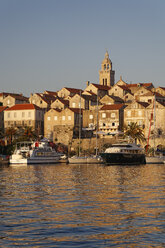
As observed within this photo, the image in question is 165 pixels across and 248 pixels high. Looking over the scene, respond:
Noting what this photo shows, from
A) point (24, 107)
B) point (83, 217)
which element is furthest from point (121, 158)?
point (83, 217)

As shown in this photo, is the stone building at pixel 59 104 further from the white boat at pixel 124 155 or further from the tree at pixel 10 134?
the white boat at pixel 124 155

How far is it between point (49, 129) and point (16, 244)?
92.1m

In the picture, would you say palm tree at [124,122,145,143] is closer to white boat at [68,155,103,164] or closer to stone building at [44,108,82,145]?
stone building at [44,108,82,145]

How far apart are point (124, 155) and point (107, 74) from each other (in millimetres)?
86580

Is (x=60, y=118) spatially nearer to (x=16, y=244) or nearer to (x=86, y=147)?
(x=86, y=147)

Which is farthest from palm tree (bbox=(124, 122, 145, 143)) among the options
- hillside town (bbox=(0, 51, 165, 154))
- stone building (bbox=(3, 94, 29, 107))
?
stone building (bbox=(3, 94, 29, 107))

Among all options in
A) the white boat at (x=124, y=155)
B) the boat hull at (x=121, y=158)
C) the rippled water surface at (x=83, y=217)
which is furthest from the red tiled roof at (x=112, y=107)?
the rippled water surface at (x=83, y=217)

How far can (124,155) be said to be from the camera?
73375 mm

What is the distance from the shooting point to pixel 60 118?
106 metres

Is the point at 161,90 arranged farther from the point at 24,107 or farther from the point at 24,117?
the point at 24,117

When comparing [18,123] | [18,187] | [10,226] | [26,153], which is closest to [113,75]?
[18,123]

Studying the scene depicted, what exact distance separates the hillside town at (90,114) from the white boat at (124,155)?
48.2 ft

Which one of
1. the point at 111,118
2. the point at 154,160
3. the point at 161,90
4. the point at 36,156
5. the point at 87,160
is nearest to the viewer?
the point at 154,160

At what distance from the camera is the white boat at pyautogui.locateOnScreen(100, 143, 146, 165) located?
7231 centimetres
